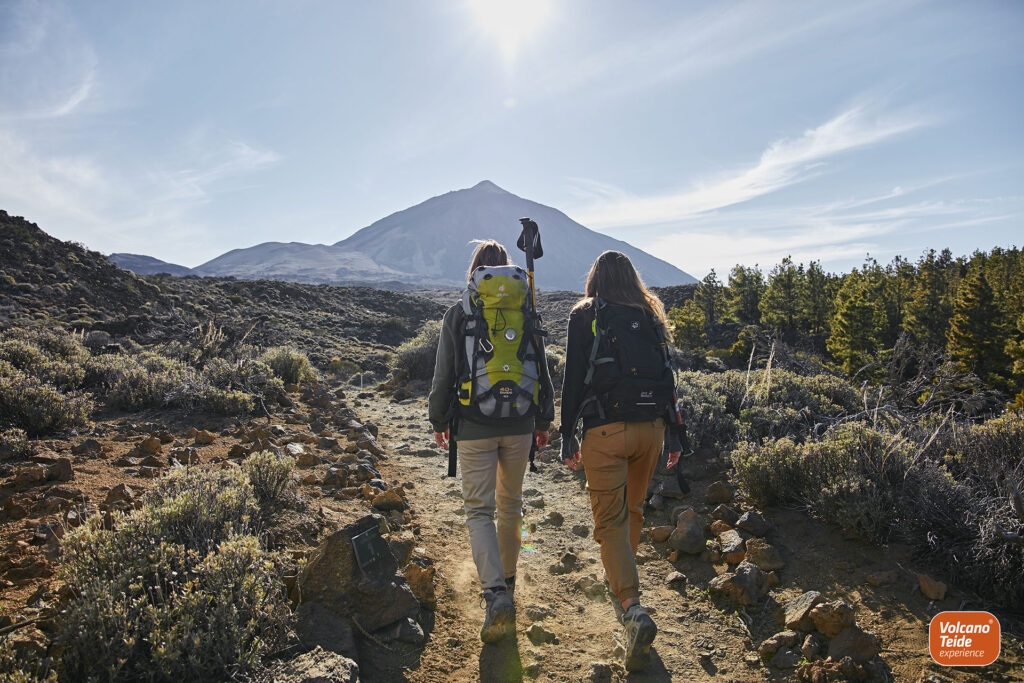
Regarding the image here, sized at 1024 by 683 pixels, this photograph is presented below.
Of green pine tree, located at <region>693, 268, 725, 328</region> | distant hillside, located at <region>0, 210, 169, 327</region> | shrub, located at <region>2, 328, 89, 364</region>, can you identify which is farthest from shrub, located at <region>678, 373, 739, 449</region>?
green pine tree, located at <region>693, 268, 725, 328</region>

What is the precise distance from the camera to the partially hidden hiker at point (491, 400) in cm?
261

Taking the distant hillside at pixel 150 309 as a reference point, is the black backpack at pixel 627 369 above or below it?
below

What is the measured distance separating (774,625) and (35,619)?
11.4 ft

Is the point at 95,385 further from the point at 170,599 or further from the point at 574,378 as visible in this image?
the point at 574,378

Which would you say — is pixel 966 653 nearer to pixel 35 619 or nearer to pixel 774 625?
pixel 774 625

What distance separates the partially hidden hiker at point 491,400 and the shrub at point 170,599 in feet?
3.25

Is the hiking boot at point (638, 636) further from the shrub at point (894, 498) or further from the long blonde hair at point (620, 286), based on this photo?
the shrub at point (894, 498)

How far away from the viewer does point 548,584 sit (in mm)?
3516

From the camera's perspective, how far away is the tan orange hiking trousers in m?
2.60

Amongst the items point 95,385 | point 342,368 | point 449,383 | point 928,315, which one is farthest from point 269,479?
point 928,315

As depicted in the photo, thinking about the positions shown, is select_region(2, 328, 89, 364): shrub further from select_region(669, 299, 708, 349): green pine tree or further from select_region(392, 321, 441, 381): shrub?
select_region(669, 299, 708, 349): green pine tree

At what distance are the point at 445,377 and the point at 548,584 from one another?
69.4 inches

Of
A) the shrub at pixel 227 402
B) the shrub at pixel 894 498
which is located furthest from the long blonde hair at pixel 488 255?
the shrub at pixel 227 402

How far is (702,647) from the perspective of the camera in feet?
9.16
